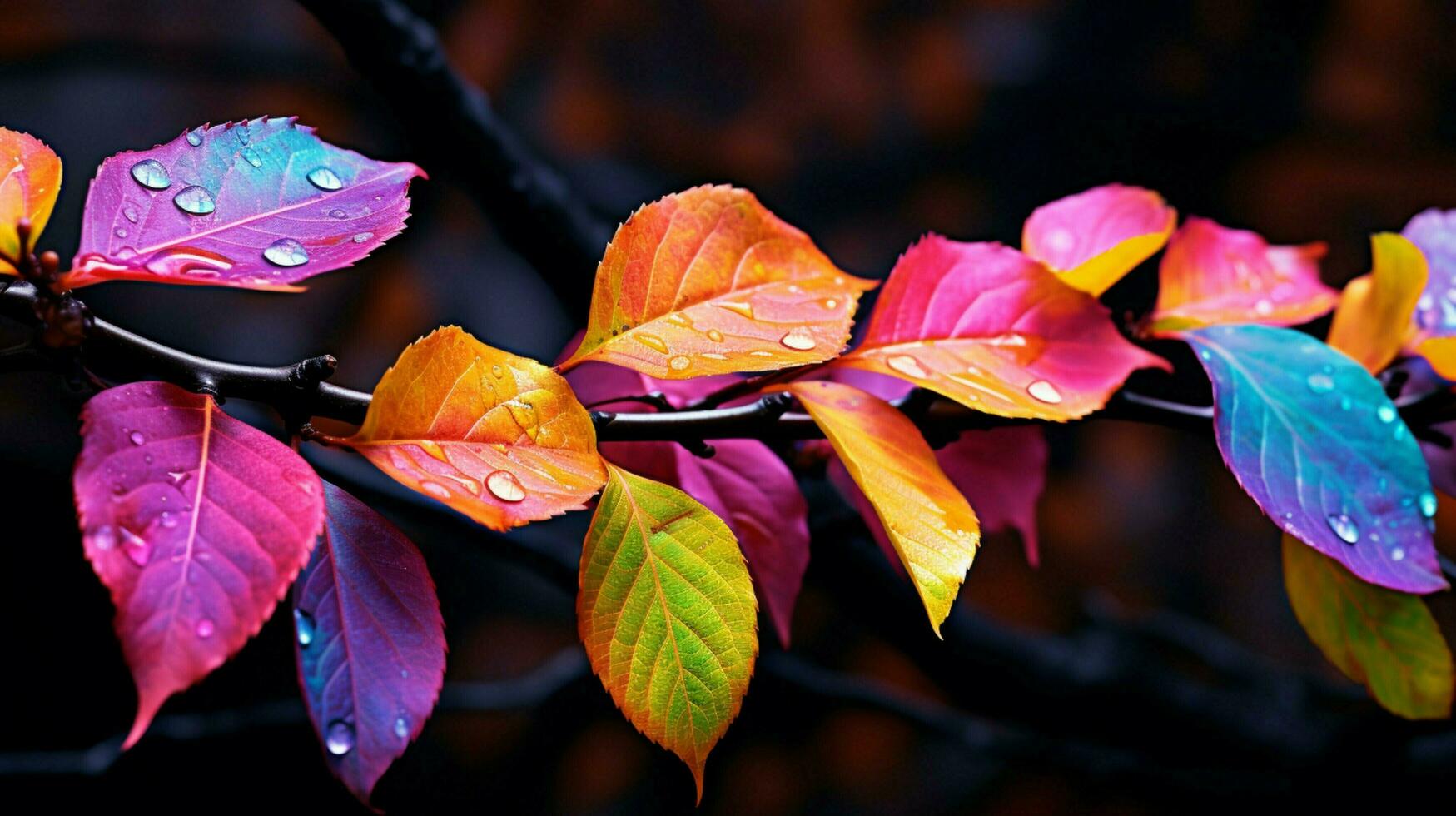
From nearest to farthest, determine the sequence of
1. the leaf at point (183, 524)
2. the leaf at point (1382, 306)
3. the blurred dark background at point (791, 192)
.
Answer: the leaf at point (183, 524) → the leaf at point (1382, 306) → the blurred dark background at point (791, 192)

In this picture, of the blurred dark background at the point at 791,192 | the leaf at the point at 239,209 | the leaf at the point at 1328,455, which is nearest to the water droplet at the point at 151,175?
the leaf at the point at 239,209

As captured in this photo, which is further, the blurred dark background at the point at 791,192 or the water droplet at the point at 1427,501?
the blurred dark background at the point at 791,192

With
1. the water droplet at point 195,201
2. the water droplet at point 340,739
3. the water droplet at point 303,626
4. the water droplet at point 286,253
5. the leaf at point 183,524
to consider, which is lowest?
the water droplet at point 340,739

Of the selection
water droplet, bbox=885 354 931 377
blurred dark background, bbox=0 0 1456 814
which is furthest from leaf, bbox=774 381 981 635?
blurred dark background, bbox=0 0 1456 814

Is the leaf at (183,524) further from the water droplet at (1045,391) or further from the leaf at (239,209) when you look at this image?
the water droplet at (1045,391)

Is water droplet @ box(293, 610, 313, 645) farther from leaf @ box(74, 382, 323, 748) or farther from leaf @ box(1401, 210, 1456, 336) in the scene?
leaf @ box(1401, 210, 1456, 336)

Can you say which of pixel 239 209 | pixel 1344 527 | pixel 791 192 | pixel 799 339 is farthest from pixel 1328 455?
pixel 791 192

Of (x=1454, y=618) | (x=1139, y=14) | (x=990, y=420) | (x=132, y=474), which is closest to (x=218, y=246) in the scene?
(x=132, y=474)
